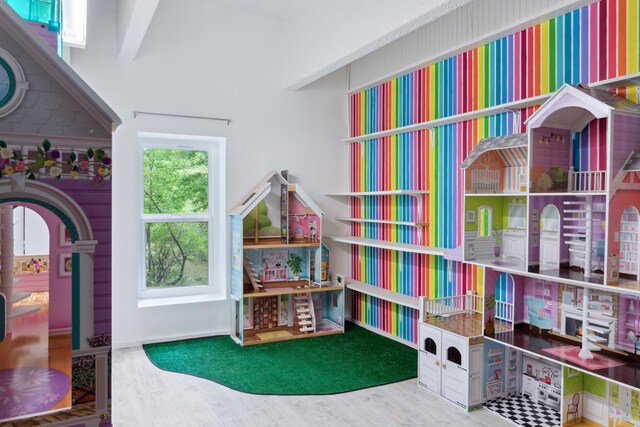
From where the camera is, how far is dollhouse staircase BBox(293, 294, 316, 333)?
183 inches

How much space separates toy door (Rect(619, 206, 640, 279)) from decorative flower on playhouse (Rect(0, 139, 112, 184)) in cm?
248

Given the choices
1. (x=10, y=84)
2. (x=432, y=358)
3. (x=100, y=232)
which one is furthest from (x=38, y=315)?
(x=432, y=358)

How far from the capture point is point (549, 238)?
9.96ft

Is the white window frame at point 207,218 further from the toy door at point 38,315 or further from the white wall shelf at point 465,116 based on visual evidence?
the toy door at point 38,315

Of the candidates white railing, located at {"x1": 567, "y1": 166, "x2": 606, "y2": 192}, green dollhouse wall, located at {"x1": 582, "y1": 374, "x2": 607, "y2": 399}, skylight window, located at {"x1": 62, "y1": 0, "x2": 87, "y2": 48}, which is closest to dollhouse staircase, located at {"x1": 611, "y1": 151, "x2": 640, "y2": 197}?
white railing, located at {"x1": 567, "y1": 166, "x2": 606, "y2": 192}

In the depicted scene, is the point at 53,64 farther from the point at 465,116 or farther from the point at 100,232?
the point at 465,116

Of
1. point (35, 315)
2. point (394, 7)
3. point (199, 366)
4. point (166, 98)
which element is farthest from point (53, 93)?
point (166, 98)

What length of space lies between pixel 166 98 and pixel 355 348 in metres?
2.74

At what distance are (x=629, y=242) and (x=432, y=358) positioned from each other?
1.40m

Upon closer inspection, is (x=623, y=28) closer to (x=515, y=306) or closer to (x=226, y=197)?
(x=515, y=306)

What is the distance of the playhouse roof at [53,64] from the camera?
1.24 m

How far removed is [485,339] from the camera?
315 centimetres

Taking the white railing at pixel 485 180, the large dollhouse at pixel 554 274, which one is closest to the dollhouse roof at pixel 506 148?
the large dollhouse at pixel 554 274

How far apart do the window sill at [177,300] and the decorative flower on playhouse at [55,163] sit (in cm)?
326
